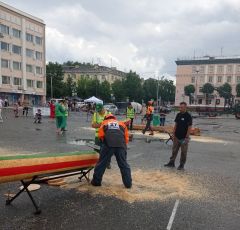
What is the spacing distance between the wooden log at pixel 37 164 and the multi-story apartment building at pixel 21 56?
192ft

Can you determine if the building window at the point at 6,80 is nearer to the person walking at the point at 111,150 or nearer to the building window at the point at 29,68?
the building window at the point at 29,68

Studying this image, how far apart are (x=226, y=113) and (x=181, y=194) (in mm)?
56271

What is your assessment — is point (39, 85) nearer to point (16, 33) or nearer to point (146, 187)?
point (16, 33)

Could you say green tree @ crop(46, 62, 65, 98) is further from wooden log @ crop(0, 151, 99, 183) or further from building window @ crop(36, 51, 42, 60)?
wooden log @ crop(0, 151, 99, 183)

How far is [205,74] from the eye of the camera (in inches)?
3888

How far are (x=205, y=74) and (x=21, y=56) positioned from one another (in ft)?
179

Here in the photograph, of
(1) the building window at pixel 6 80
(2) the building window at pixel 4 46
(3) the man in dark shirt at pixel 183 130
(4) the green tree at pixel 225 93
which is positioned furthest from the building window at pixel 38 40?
(3) the man in dark shirt at pixel 183 130

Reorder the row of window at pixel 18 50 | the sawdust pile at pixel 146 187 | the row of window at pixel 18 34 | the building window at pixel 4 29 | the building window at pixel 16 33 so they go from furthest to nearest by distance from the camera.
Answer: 1. the building window at pixel 16 33
2. the row of window at pixel 18 50
3. the row of window at pixel 18 34
4. the building window at pixel 4 29
5. the sawdust pile at pixel 146 187

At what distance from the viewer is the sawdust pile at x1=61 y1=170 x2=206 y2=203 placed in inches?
→ 253

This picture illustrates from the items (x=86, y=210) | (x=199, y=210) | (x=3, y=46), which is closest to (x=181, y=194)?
(x=199, y=210)

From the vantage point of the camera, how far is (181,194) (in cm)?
668

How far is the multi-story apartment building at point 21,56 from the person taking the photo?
206ft

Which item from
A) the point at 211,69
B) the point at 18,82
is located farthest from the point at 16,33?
the point at 211,69

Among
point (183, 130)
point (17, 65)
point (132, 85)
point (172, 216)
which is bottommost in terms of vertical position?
point (172, 216)
